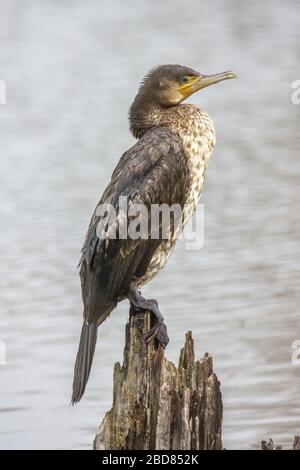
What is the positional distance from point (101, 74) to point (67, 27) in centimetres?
192

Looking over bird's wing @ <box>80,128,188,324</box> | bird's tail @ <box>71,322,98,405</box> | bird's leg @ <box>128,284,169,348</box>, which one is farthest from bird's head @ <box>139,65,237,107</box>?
bird's tail @ <box>71,322,98,405</box>

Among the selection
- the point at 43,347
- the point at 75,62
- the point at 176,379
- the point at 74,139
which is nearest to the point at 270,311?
the point at 43,347

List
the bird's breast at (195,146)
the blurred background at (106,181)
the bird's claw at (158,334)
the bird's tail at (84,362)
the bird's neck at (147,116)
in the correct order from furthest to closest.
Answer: the blurred background at (106,181) < the bird's neck at (147,116) < the bird's breast at (195,146) < the bird's tail at (84,362) < the bird's claw at (158,334)

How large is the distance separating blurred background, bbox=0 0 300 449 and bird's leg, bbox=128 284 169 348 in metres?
1.35

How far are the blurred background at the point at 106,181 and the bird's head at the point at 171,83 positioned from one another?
182 centimetres

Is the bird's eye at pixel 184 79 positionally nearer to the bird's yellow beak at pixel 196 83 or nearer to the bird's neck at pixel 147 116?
the bird's yellow beak at pixel 196 83

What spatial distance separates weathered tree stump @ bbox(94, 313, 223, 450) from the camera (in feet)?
18.5

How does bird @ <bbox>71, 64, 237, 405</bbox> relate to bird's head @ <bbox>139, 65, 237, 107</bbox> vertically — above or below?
below

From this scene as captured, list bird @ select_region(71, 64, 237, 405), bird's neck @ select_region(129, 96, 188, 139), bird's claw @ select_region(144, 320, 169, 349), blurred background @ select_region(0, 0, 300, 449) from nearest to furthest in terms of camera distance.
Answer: bird's claw @ select_region(144, 320, 169, 349) < bird @ select_region(71, 64, 237, 405) < bird's neck @ select_region(129, 96, 188, 139) < blurred background @ select_region(0, 0, 300, 449)

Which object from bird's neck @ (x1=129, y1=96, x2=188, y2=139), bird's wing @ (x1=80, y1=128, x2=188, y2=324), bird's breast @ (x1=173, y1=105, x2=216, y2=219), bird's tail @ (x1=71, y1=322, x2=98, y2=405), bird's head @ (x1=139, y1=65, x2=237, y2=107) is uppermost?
bird's head @ (x1=139, y1=65, x2=237, y2=107)

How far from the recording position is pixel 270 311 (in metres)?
9.09

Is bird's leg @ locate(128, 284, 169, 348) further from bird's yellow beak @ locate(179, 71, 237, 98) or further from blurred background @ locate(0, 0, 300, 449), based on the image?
blurred background @ locate(0, 0, 300, 449)

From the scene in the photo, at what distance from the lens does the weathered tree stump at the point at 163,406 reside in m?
5.65

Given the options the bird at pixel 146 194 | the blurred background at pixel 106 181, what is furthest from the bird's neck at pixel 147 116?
the blurred background at pixel 106 181
